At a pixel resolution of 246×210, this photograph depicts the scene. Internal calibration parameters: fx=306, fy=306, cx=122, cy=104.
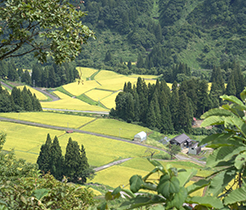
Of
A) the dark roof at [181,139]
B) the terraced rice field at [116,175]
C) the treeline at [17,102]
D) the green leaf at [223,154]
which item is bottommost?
the terraced rice field at [116,175]

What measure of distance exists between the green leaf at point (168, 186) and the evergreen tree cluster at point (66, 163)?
61.9 meters

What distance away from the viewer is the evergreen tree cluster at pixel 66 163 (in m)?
64.4

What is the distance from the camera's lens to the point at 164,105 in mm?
106625

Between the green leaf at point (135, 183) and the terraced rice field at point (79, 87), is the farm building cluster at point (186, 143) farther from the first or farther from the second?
the green leaf at point (135, 183)

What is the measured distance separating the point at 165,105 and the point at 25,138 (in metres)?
47.6

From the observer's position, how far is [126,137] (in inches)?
3701

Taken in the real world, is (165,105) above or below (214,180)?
below

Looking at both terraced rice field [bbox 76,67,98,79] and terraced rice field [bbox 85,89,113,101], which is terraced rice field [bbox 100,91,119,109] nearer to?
terraced rice field [bbox 85,89,113,101]

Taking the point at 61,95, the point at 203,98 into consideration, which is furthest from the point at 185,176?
the point at 61,95

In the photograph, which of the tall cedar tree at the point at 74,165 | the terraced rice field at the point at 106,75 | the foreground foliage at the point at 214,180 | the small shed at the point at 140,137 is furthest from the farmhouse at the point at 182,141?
the terraced rice field at the point at 106,75

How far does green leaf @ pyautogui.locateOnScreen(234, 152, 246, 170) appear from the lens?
3.71m

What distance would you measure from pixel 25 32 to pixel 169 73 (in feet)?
493

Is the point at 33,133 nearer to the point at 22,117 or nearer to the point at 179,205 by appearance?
the point at 22,117

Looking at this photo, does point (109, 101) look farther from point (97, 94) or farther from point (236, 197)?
point (236, 197)
